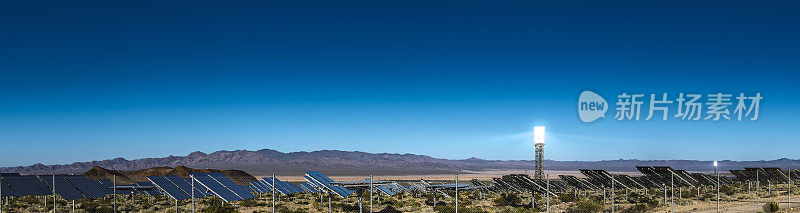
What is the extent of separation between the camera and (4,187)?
28375 mm

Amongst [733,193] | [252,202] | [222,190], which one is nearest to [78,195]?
[222,190]

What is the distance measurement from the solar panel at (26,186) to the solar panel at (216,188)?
881 centimetres

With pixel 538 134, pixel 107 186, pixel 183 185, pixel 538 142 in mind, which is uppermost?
pixel 538 134

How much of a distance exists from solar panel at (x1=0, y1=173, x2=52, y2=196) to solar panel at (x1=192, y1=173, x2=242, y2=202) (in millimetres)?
8814

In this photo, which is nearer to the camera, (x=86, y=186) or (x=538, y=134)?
(x=86, y=186)

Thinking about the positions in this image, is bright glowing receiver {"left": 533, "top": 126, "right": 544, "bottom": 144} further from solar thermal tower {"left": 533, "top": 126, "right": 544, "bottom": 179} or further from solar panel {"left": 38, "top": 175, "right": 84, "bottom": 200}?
solar panel {"left": 38, "top": 175, "right": 84, "bottom": 200}

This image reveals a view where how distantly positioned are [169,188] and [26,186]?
349 inches

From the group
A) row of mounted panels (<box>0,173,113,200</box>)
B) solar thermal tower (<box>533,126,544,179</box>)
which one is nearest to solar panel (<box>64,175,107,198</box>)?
row of mounted panels (<box>0,173,113,200</box>)

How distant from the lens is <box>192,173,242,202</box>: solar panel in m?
26.1

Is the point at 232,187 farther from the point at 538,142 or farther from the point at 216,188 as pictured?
the point at 538,142

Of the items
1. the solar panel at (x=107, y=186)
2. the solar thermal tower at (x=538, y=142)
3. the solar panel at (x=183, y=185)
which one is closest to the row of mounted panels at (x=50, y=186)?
the solar panel at (x=107, y=186)

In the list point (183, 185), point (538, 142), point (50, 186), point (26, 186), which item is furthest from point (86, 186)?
point (538, 142)

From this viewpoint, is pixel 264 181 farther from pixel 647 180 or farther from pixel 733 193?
pixel 733 193

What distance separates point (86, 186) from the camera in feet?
98.3
